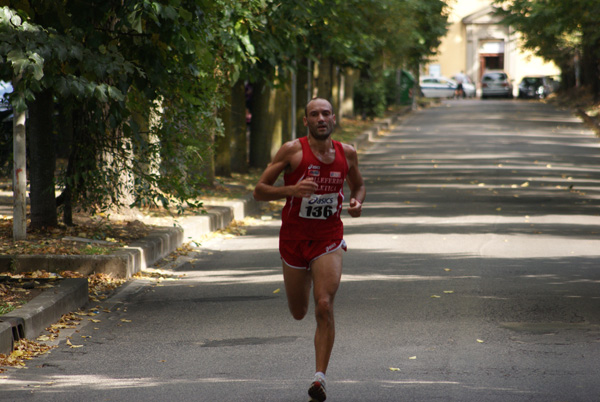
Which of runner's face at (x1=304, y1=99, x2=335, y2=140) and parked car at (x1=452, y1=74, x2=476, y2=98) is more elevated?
parked car at (x1=452, y1=74, x2=476, y2=98)

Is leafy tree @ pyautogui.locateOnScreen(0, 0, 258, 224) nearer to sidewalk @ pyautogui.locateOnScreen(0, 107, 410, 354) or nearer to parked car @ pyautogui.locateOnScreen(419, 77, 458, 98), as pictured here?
sidewalk @ pyautogui.locateOnScreen(0, 107, 410, 354)

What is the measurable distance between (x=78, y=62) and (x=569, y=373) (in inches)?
223

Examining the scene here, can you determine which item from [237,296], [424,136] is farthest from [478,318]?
[424,136]

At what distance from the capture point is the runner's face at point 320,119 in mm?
5988

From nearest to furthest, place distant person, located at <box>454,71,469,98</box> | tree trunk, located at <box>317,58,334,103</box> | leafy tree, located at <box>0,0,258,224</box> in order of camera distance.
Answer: leafy tree, located at <box>0,0,258,224</box> < tree trunk, located at <box>317,58,334,103</box> < distant person, located at <box>454,71,469,98</box>

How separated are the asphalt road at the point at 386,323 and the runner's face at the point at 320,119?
1.54 meters

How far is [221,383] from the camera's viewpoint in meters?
6.29

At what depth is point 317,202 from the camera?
19.7 ft

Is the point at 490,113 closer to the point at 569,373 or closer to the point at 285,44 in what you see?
the point at 285,44

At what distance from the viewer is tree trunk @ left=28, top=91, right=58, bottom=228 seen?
11.5 meters

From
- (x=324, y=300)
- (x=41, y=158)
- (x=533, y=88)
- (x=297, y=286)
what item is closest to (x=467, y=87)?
(x=533, y=88)

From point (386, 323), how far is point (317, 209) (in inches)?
91.5

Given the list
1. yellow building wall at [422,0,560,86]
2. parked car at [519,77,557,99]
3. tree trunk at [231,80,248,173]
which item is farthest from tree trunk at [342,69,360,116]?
yellow building wall at [422,0,560,86]

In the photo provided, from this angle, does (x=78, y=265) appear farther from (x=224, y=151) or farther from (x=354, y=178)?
(x=224, y=151)
